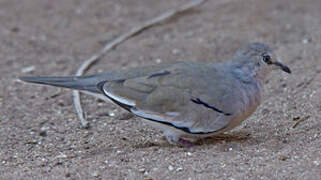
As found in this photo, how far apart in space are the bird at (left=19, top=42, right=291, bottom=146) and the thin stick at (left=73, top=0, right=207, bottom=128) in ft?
2.95

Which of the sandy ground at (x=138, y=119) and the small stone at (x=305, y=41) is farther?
the small stone at (x=305, y=41)

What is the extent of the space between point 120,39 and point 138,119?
2.74 m

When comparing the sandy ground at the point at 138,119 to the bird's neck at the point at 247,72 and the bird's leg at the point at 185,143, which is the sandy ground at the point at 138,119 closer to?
the bird's leg at the point at 185,143

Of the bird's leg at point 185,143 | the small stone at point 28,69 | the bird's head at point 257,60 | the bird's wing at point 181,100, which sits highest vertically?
the bird's head at point 257,60

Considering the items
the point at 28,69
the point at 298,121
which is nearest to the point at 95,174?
the point at 298,121

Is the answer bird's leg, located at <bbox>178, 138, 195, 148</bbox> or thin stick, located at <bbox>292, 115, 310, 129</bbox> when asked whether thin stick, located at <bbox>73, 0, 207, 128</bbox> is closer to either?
bird's leg, located at <bbox>178, 138, 195, 148</bbox>

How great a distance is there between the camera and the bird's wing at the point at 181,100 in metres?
4.52

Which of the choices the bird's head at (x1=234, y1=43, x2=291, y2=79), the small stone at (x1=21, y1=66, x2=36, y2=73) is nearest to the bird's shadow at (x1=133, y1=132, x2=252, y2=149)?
the bird's head at (x1=234, y1=43, x2=291, y2=79)

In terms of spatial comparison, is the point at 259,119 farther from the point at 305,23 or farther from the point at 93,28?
the point at 93,28

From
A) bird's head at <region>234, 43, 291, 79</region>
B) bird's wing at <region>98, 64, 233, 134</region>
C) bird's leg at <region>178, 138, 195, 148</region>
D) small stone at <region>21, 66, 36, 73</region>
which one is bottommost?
small stone at <region>21, 66, 36, 73</region>

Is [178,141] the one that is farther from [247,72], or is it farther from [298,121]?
[298,121]

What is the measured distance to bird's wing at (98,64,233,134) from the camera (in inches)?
178

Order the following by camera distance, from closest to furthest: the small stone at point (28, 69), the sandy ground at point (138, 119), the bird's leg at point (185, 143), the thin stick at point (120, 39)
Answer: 1. the sandy ground at point (138, 119)
2. the bird's leg at point (185, 143)
3. the thin stick at point (120, 39)
4. the small stone at point (28, 69)

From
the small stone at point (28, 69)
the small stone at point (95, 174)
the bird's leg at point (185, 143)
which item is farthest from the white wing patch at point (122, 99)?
the small stone at point (28, 69)
